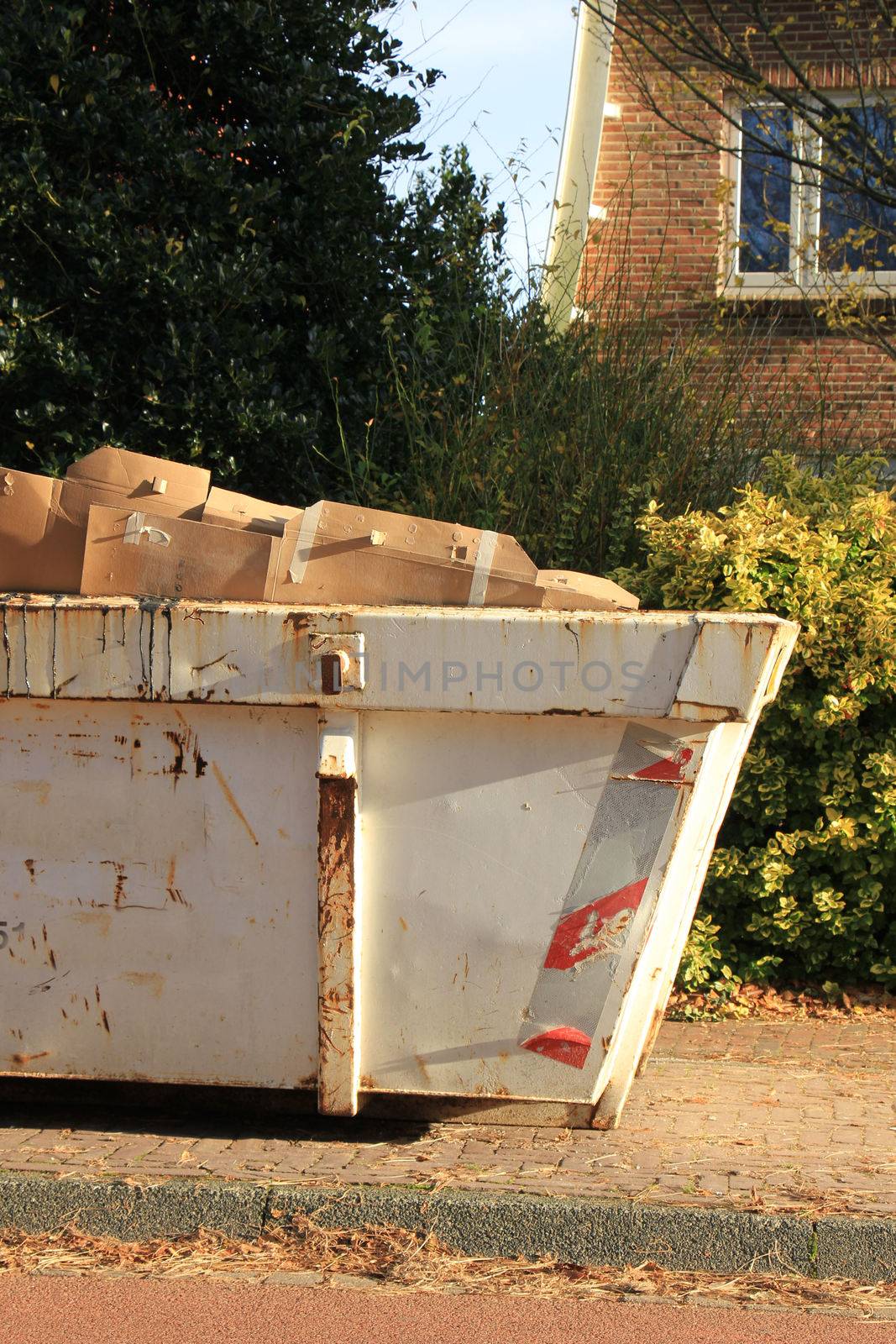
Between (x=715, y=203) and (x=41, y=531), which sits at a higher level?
(x=715, y=203)

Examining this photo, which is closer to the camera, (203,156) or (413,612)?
(413,612)

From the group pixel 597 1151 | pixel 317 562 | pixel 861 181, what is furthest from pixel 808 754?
pixel 861 181

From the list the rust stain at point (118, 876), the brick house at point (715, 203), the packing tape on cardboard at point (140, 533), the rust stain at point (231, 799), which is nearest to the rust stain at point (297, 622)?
the rust stain at point (231, 799)

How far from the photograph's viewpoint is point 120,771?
11.2ft

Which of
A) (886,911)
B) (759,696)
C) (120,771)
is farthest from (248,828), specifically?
(886,911)

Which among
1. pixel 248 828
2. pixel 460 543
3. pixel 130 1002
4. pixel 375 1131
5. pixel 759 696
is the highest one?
pixel 460 543

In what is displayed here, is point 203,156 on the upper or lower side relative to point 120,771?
upper

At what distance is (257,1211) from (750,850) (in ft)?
9.14

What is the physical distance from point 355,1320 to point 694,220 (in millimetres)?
9047

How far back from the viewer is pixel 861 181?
696cm

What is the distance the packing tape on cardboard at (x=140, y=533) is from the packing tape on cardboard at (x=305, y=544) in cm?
35

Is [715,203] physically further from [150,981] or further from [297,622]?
[150,981]

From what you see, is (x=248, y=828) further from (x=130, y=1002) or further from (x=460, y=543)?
(x=460, y=543)

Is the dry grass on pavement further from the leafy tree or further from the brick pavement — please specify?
the leafy tree
